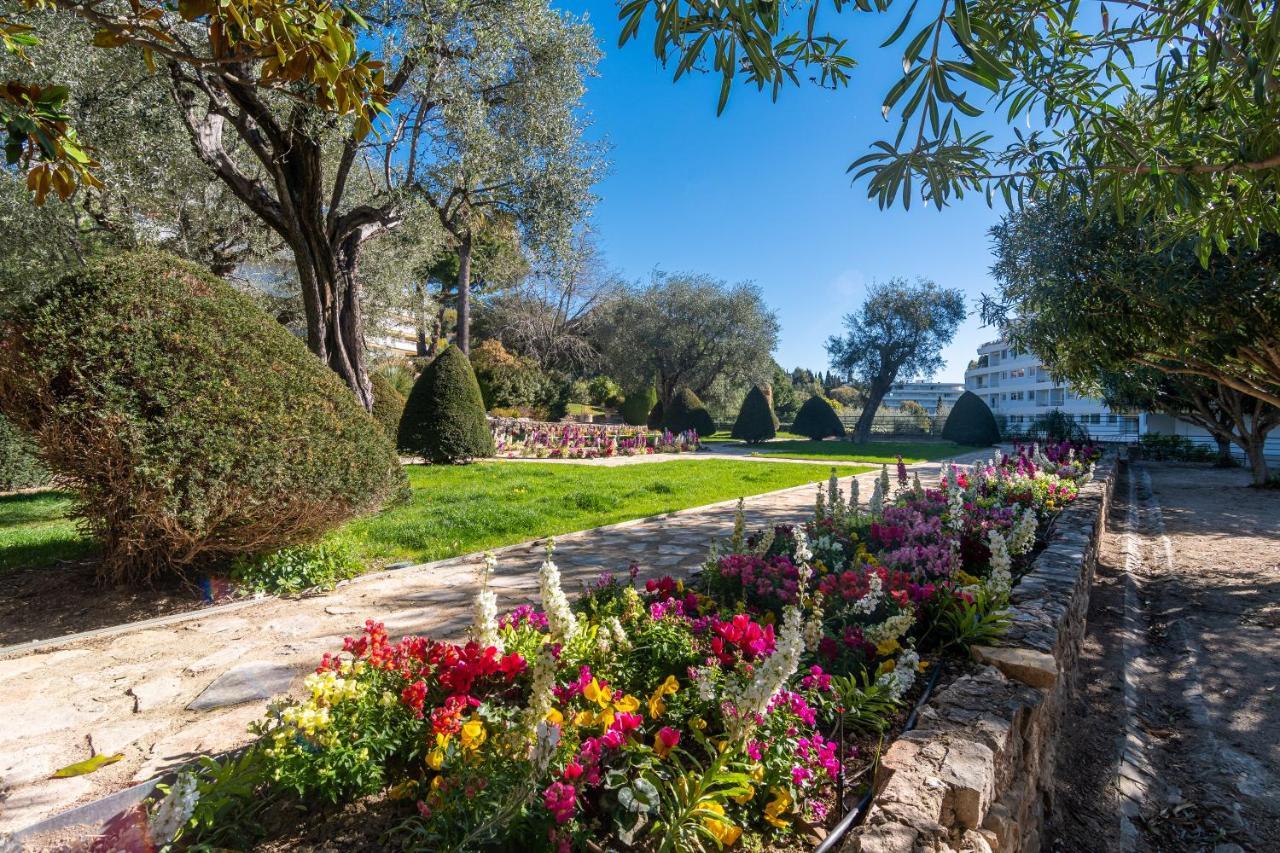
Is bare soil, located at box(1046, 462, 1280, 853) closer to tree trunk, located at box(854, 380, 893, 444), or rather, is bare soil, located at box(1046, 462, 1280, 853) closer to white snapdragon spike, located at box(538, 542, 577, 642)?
white snapdragon spike, located at box(538, 542, 577, 642)

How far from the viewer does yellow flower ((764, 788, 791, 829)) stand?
1593 millimetres

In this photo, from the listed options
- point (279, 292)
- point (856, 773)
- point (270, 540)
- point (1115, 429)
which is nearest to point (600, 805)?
point (856, 773)

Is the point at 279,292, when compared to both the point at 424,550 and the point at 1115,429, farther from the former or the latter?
the point at 1115,429

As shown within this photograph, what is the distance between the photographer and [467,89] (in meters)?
7.96

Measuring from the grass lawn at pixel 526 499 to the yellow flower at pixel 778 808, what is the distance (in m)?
4.05

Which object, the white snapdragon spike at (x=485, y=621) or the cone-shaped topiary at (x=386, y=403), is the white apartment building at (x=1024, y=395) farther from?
the white snapdragon spike at (x=485, y=621)

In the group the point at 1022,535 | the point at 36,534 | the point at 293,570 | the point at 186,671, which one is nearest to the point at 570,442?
the point at 36,534

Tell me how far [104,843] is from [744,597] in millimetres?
2486

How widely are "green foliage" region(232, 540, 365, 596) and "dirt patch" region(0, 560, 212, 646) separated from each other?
0.93 ft

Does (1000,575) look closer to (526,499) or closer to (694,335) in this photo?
(526,499)

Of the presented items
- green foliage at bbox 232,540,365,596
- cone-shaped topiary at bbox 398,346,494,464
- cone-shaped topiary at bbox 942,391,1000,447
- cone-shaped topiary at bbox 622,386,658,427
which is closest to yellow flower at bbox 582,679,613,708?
green foliage at bbox 232,540,365,596

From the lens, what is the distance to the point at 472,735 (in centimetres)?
167

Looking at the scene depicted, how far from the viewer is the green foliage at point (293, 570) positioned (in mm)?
4137

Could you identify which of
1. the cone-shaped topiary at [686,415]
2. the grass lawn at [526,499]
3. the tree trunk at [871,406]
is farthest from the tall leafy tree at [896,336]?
the grass lawn at [526,499]
